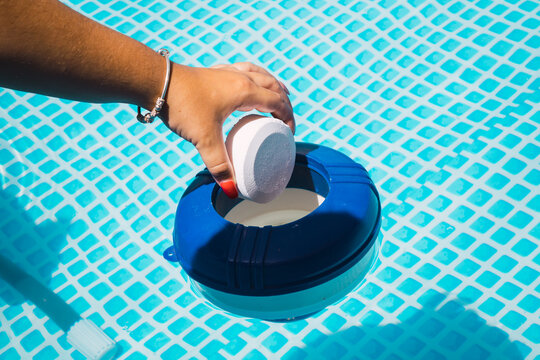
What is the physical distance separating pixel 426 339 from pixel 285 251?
704 millimetres

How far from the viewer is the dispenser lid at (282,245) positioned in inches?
56.8

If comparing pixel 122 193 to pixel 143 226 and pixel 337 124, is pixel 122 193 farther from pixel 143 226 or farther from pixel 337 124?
pixel 337 124

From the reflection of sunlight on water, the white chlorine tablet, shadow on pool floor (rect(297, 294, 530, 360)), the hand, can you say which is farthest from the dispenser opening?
the reflection of sunlight on water

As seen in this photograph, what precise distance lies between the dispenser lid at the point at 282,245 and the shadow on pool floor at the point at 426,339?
19.4 inches

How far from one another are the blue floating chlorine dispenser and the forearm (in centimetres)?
46

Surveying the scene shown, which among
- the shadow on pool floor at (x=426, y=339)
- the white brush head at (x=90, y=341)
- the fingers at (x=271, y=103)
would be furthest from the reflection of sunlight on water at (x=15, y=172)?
the fingers at (x=271, y=103)

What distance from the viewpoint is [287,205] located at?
188cm

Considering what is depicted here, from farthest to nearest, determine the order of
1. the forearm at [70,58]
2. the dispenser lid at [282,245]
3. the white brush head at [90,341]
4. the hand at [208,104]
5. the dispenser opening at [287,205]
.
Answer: the white brush head at [90,341] < the dispenser opening at [287,205] < the dispenser lid at [282,245] < the hand at [208,104] < the forearm at [70,58]

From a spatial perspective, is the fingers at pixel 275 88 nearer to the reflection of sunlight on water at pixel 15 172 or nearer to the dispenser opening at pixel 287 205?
the dispenser opening at pixel 287 205

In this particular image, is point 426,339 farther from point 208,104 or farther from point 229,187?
point 208,104

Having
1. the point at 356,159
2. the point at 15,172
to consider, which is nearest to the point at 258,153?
the point at 356,159

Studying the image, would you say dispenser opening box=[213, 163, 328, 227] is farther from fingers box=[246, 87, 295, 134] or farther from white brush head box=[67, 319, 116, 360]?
white brush head box=[67, 319, 116, 360]

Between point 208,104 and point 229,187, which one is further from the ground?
point 208,104

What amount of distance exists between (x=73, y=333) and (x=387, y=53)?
5.76 ft
